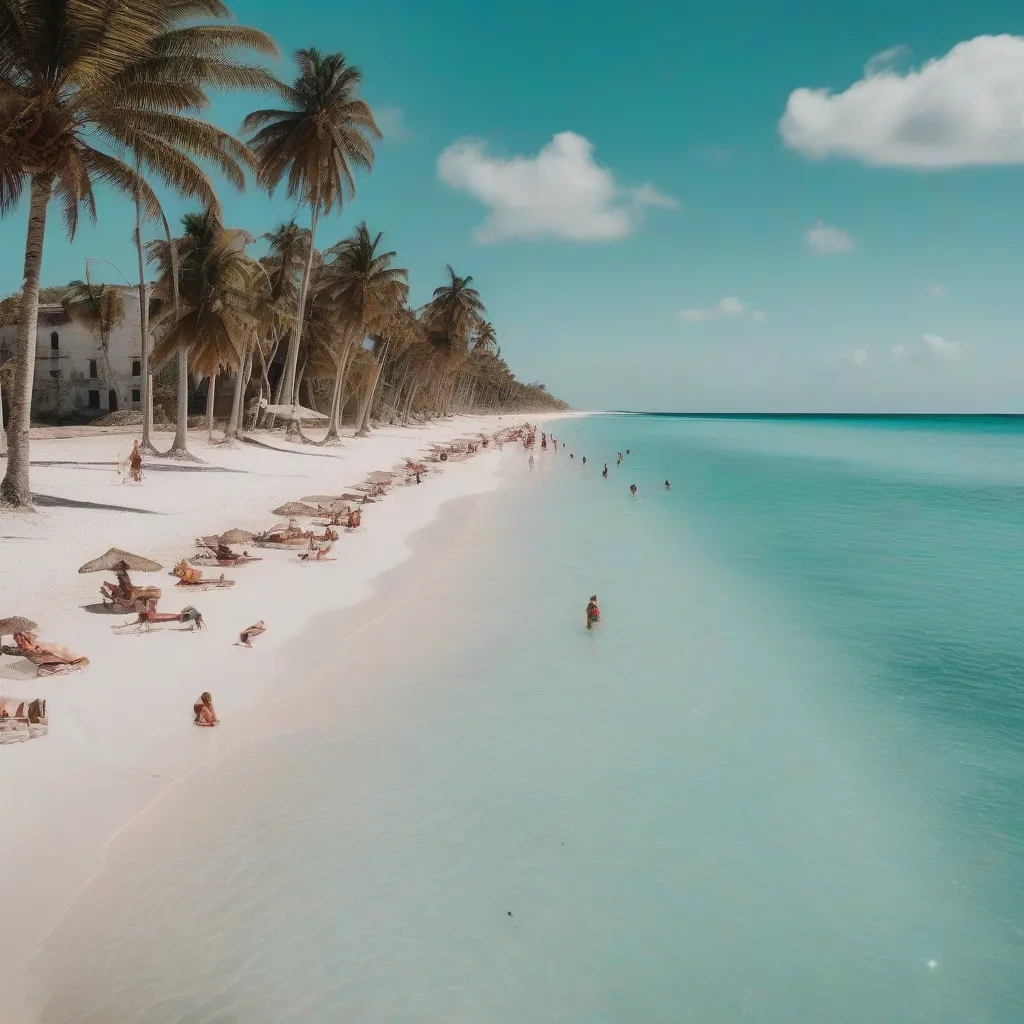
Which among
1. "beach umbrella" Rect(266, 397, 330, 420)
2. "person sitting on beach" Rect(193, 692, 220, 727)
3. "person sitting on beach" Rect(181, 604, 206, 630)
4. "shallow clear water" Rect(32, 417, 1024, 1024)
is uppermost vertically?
"beach umbrella" Rect(266, 397, 330, 420)

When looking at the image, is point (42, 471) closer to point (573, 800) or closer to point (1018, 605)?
point (573, 800)

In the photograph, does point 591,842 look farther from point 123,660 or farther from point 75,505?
point 75,505

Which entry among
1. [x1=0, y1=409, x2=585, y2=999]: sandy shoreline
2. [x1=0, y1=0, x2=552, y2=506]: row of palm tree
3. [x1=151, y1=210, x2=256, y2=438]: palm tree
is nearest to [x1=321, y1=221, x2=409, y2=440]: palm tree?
[x1=0, y1=0, x2=552, y2=506]: row of palm tree

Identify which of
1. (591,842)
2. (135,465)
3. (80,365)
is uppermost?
(80,365)

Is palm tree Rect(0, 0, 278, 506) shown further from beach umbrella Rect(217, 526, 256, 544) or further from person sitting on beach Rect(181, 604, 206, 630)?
person sitting on beach Rect(181, 604, 206, 630)

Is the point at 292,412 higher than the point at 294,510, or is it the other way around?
the point at 292,412

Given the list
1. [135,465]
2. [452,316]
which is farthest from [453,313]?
[135,465]
